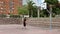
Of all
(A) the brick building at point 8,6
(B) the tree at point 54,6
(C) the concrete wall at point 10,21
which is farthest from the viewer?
(A) the brick building at point 8,6

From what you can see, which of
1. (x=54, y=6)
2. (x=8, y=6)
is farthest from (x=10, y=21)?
(x=8, y=6)

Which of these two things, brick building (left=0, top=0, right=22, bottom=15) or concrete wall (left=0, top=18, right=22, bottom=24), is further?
brick building (left=0, top=0, right=22, bottom=15)

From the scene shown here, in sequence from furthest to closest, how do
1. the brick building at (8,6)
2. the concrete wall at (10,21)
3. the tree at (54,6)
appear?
the brick building at (8,6), the tree at (54,6), the concrete wall at (10,21)

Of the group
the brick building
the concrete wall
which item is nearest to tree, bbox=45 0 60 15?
the concrete wall

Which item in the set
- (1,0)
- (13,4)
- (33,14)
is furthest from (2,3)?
(33,14)

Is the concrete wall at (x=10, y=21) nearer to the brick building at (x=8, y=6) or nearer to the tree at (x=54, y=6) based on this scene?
the tree at (x=54, y=6)

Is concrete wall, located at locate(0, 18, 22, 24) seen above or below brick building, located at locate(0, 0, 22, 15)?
below

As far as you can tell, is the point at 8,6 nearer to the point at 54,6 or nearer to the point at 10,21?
the point at 10,21

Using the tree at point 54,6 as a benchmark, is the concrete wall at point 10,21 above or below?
below

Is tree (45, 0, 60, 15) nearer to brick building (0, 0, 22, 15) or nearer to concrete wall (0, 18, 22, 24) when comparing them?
concrete wall (0, 18, 22, 24)

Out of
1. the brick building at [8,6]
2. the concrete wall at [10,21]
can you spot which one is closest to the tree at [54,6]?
the concrete wall at [10,21]

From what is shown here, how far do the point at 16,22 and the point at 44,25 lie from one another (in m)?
15.9

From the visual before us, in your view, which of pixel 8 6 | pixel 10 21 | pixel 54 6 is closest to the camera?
pixel 10 21

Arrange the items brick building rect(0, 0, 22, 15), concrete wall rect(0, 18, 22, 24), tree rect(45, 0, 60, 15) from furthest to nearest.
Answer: brick building rect(0, 0, 22, 15)
tree rect(45, 0, 60, 15)
concrete wall rect(0, 18, 22, 24)
